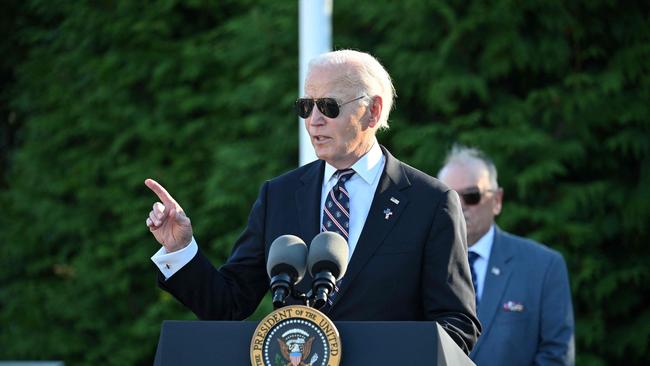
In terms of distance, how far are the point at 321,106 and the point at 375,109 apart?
25cm

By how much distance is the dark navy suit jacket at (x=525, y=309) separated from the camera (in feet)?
17.6

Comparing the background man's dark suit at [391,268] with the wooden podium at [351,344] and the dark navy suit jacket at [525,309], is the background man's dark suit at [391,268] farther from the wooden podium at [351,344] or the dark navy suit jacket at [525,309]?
the dark navy suit jacket at [525,309]

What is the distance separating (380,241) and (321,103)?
0.47 metres

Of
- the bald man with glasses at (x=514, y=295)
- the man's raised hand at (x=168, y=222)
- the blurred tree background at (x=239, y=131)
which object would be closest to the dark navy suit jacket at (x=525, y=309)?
the bald man with glasses at (x=514, y=295)

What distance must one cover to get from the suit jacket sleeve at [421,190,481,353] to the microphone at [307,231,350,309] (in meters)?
0.50

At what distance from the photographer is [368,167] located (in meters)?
3.59

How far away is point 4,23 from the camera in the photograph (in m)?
10.3

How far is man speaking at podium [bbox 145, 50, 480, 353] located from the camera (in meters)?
3.35

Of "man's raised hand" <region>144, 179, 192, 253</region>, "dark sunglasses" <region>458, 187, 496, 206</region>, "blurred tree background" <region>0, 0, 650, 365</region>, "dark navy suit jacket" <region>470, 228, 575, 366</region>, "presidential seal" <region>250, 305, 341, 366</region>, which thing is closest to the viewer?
"presidential seal" <region>250, 305, 341, 366</region>

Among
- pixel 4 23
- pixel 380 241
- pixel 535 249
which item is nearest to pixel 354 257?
pixel 380 241

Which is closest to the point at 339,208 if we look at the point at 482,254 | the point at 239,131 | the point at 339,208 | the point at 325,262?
the point at 339,208

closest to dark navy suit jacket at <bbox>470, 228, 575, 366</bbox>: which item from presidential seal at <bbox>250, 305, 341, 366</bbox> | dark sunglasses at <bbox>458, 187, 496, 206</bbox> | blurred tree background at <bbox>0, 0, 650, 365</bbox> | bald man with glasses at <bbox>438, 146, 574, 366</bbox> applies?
bald man with glasses at <bbox>438, 146, 574, 366</bbox>

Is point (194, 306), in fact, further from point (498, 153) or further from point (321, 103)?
point (498, 153)

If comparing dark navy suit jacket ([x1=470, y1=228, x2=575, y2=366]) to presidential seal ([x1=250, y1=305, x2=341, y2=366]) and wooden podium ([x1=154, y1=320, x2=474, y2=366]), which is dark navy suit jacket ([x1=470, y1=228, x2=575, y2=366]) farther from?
presidential seal ([x1=250, y1=305, x2=341, y2=366])
